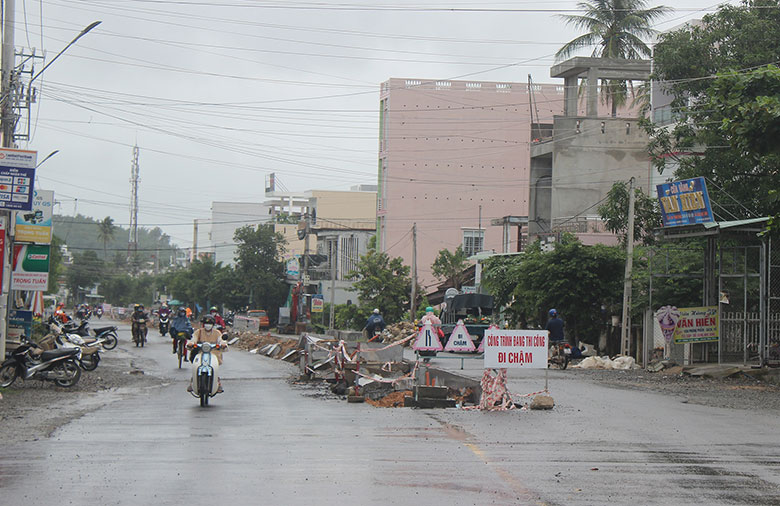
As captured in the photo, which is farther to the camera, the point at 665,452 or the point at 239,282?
the point at 239,282

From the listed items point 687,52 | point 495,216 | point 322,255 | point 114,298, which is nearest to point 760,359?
point 687,52

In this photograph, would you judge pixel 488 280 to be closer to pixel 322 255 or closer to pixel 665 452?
pixel 665 452

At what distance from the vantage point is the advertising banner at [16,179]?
21.1 metres

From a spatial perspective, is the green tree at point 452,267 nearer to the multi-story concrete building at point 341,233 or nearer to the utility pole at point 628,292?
the multi-story concrete building at point 341,233

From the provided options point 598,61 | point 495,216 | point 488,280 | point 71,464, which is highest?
point 598,61

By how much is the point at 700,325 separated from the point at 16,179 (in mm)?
18418

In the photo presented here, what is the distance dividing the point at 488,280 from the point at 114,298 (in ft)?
355

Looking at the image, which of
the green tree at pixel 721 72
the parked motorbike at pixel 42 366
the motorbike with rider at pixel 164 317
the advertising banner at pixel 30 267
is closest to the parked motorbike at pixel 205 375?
the parked motorbike at pixel 42 366

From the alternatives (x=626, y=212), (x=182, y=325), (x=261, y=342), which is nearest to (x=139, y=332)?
(x=261, y=342)

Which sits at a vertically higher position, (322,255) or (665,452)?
(322,255)

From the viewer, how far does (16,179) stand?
2123cm

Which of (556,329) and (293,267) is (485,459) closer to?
(556,329)

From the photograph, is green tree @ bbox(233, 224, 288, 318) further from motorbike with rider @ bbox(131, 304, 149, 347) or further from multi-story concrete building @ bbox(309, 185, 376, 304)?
motorbike with rider @ bbox(131, 304, 149, 347)

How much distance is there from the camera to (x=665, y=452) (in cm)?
1080
